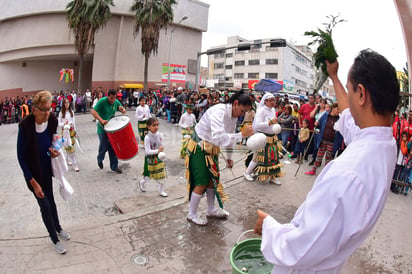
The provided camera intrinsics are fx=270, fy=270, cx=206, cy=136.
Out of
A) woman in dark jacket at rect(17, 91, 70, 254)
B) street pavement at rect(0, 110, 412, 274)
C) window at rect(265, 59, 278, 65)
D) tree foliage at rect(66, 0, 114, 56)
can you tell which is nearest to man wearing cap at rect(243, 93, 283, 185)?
street pavement at rect(0, 110, 412, 274)

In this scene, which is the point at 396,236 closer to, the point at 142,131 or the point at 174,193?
the point at 174,193

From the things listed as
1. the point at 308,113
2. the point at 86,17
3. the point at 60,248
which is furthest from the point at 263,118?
the point at 86,17

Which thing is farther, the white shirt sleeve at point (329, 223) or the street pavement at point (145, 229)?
the street pavement at point (145, 229)

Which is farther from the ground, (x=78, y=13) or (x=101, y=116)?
(x=78, y=13)

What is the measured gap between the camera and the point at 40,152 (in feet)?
10.5

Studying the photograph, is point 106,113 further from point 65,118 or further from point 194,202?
point 194,202

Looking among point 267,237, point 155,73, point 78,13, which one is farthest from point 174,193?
point 155,73

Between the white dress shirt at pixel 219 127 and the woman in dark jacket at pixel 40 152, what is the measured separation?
6.30ft

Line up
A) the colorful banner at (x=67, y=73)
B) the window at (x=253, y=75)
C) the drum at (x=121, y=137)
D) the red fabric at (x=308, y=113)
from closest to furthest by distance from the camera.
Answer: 1. the drum at (x=121, y=137)
2. the red fabric at (x=308, y=113)
3. the colorful banner at (x=67, y=73)
4. the window at (x=253, y=75)

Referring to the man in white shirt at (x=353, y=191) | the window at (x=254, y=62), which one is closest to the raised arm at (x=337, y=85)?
the man in white shirt at (x=353, y=191)

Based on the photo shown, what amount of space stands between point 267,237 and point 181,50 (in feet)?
98.8

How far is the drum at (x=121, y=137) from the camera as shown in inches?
213

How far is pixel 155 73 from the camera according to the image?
28.6 metres

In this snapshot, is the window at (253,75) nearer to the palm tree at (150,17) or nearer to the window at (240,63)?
the window at (240,63)
